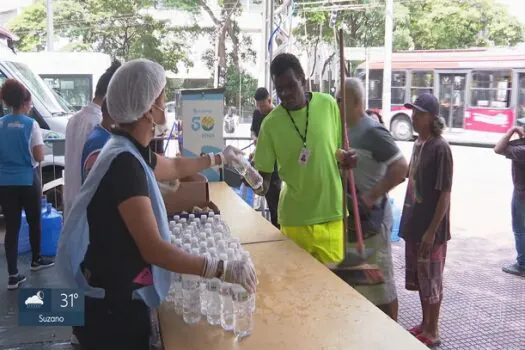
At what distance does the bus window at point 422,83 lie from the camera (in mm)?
14953

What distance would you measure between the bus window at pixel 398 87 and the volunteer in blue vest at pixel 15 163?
43.0 ft

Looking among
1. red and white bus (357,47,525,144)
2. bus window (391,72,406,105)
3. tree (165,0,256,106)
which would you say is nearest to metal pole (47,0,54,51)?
tree (165,0,256,106)

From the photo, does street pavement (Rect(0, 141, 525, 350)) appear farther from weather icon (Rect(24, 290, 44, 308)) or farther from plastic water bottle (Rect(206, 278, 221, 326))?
plastic water bottle (Rect(206, 278, 221, 326))

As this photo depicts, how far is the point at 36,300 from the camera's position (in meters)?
1.83

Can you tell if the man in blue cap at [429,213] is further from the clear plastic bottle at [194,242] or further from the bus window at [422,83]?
the bus window at [422,83]

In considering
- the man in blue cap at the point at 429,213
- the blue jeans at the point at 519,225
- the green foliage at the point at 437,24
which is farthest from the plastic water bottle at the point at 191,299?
the green foliage at the point at 437,24

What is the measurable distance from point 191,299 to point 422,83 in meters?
14.7

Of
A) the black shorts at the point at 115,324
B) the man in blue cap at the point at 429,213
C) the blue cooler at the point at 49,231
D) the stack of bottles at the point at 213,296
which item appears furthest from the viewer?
the blue cooler at the point at 49,231

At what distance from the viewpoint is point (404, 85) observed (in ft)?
51.0

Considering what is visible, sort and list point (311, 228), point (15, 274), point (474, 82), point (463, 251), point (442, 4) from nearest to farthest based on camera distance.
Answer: point (311, 228) → point (15, 274) → point (463, 251) → point (474, 82) → point (442, 4)

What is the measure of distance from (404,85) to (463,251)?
36.5 ft

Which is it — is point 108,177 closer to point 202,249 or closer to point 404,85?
point 202,249

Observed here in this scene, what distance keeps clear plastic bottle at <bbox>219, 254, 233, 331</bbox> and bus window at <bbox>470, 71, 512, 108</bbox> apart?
13.9m

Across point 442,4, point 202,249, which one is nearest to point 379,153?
point 202,249
